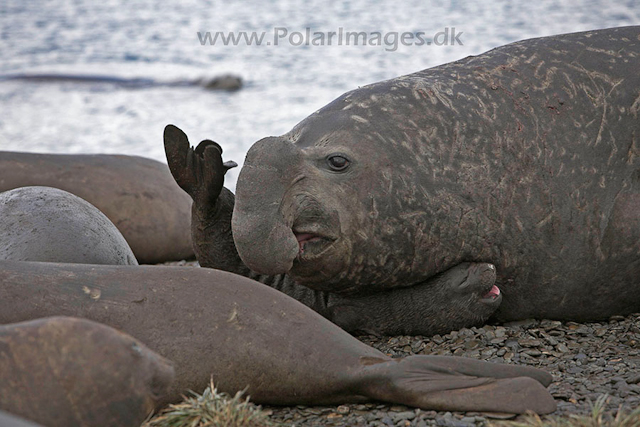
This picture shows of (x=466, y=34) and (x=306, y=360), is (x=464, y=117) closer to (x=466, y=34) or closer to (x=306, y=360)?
(x=306, y=360)

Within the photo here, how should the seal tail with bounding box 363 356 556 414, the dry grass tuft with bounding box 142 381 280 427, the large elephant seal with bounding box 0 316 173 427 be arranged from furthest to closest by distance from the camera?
the seal tail with bounding box 363 356 556 414 → the dry grass tuft with bounding box 142 381 280 427 → the large elephant seal with bounding box 0 316 173 427

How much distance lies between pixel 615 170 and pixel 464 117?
2.60 feet

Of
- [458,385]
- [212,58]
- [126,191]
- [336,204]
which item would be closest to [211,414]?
[458,385]

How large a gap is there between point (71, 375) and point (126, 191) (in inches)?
153

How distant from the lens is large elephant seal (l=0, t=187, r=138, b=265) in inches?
171

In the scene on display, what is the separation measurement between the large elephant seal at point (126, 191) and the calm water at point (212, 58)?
8.25 ft

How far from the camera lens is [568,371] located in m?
3.62

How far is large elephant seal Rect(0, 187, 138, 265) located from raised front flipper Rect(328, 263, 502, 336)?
1264 millimetres

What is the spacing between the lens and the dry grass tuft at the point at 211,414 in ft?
9.46

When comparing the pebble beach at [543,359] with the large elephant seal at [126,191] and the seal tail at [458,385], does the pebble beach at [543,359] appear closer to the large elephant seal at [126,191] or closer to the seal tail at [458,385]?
the seal tail at [458,385]

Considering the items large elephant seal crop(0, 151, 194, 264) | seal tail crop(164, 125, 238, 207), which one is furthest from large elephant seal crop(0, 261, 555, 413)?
large elephant seal crop(0, 151, 194, 264)

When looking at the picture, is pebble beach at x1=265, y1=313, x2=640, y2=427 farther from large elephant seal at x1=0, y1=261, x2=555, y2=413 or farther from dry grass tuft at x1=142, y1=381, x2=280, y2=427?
dry grass tuft at x1=142, y1=381, x2=280, y2=427

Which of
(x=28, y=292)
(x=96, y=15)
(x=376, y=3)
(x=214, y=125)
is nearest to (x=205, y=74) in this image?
(x=214, y=125)

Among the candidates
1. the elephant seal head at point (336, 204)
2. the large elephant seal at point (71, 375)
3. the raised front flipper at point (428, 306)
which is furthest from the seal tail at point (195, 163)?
the large elephant seal at point (71, 375)
